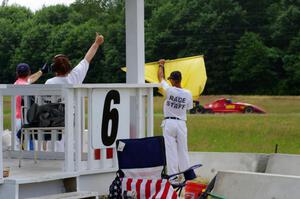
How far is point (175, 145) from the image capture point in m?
12.2

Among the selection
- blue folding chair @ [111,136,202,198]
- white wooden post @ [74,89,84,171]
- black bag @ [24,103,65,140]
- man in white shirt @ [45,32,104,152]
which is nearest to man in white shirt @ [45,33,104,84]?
man in white shirt @ [45,32,104,152]

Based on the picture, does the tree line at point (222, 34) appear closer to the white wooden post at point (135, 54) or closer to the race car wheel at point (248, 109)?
the race car wheel at point (248, 109)

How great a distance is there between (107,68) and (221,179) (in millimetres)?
44472

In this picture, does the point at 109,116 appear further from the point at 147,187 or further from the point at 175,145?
the point at 175,145

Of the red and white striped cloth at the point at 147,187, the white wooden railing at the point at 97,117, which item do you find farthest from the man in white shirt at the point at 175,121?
the red and white striped cloth at the point at 147,187

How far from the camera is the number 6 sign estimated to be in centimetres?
858

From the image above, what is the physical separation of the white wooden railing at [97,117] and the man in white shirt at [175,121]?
2.55 meters

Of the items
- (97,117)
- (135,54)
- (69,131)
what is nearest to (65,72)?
(135,54)

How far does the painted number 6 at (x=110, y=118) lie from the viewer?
341 inches

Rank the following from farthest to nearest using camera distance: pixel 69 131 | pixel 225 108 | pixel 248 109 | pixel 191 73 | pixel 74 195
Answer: pixel 248 109
pixel 225 108
pixel 191 73
pixel 69 131
pixel 74 195

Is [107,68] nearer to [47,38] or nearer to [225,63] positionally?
[47,38]

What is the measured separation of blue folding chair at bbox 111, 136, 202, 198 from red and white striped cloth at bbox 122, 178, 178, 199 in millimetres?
86

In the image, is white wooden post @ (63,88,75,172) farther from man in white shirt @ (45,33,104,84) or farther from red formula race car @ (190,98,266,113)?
red formula race car @ (190,98,266,113)

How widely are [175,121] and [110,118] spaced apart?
3.46 metres
